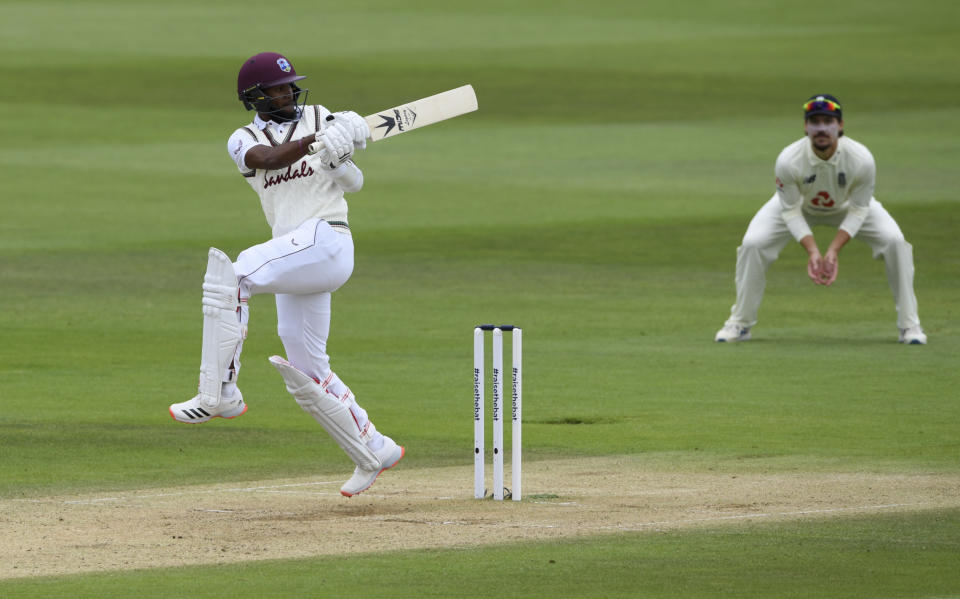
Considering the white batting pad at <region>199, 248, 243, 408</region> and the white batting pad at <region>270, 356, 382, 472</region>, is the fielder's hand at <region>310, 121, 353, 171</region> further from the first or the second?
the white batting pad at <region>270, 356, 382, 472</region>

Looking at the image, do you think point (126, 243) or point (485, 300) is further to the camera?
point (126, 243)

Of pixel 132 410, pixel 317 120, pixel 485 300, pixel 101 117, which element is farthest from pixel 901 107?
pixel 317 120

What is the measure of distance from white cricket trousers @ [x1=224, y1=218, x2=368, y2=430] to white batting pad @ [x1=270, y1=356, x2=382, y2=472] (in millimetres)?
101

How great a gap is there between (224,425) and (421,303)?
664cm

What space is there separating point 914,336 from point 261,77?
8328mm

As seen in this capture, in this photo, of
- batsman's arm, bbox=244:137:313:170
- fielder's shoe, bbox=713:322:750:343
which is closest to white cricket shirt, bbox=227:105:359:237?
batsman's arm, bbox=244:137:313:170

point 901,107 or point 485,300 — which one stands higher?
point 901,107

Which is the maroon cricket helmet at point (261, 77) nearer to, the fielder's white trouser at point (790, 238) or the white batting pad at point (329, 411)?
the white batting pad at point (329, 411)

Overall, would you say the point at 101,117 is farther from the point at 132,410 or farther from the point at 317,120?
the point at 317,120

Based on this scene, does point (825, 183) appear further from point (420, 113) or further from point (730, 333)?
point (420, 113)

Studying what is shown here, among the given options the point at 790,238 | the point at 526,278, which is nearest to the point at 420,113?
the point at 790,238

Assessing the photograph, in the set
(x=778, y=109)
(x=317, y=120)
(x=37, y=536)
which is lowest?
(x=37, y=536)

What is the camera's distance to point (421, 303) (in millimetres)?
18281

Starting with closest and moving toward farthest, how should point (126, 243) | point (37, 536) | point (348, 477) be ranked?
1. point (37, 536)
2. point (348, 477)
3. point (126, 243)
